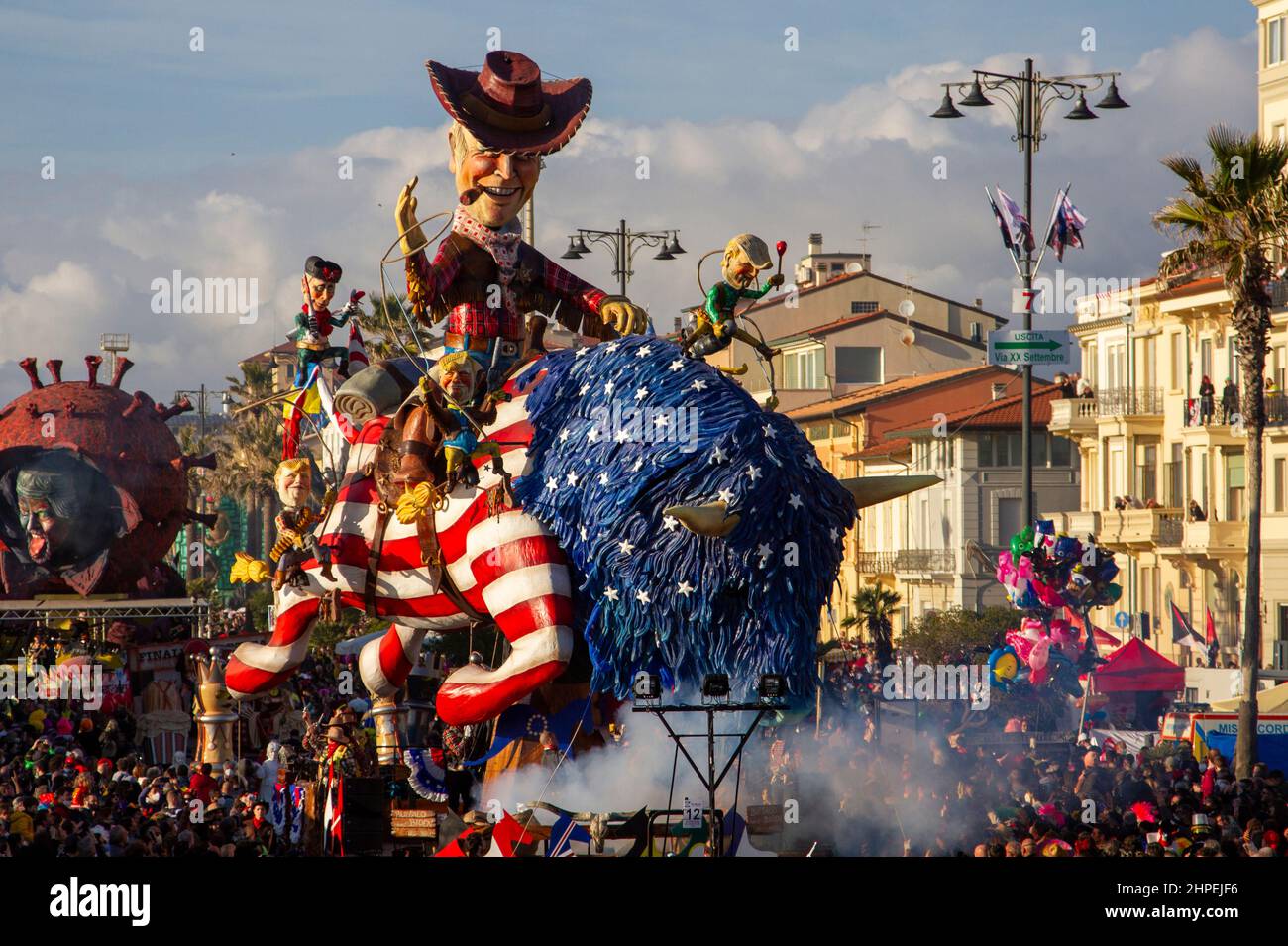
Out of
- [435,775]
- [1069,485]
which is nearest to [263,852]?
[435,775]

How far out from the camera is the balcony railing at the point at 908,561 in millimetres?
58750

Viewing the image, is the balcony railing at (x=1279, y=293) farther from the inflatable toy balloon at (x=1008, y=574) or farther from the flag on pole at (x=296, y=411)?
the flag on pole at (x=296, y=411)

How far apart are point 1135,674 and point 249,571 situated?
1672cm

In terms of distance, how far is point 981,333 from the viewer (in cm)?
6856

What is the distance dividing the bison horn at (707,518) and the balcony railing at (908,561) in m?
47.3

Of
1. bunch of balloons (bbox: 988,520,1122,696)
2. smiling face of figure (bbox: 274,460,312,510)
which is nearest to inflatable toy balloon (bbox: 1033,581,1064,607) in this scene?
bunch of balloons (bbox: 988,520,1122,696)

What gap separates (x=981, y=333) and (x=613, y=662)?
190ft

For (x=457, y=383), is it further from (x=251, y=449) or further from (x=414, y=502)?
(x=251, y=449)

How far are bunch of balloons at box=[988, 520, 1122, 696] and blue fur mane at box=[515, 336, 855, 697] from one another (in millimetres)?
16144

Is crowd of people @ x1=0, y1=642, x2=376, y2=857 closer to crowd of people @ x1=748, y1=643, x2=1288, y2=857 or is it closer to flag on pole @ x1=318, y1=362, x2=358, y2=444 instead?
flag on pole @ x1=318, y1=362, x2=358, y2=444

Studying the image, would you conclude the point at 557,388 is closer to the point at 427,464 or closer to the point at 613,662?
the point at 427,464

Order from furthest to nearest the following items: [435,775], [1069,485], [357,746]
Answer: [1069,485]
[357,746]
[435,775]

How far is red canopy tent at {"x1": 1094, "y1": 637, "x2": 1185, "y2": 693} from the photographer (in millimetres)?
28031
